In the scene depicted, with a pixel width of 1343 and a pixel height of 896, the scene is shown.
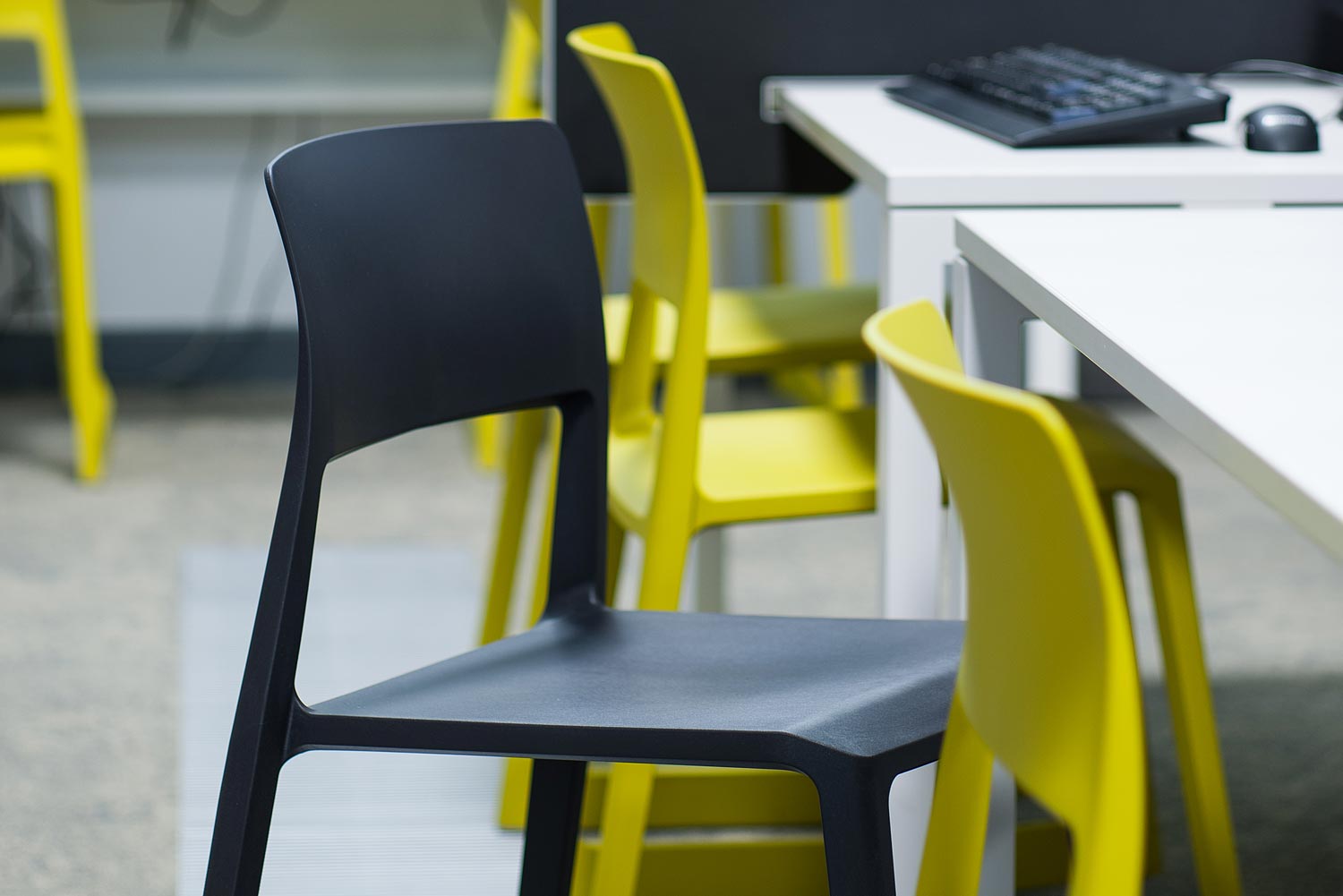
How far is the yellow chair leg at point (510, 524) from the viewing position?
159cm

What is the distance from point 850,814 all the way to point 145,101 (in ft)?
8.08

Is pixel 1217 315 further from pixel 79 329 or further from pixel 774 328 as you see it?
pixel 79 329

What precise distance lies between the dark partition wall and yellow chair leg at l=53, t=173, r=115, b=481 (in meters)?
1.21

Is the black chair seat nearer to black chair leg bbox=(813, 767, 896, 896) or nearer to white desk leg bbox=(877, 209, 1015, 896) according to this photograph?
black chair leg bbox=(813, 767, 896, 896)

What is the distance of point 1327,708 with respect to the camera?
182 cm

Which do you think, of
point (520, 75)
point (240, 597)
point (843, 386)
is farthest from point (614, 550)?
point (843, 386)

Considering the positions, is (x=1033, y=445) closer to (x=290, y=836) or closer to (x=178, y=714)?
(x=290, y=836)

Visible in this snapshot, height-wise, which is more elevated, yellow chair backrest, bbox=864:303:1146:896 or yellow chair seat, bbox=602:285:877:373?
yellow chair backrest, bbox=864:303:1146:896

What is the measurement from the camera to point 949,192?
111 centimetres

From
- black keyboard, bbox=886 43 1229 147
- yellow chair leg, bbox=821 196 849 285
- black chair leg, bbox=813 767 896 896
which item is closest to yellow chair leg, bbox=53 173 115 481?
yellow chair leg, bbox=821 196 849 285

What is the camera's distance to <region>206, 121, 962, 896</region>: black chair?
0.83 metres

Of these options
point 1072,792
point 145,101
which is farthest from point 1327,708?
point 145,101

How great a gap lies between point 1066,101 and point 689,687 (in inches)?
24.0

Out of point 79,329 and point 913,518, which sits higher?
point 913,518
